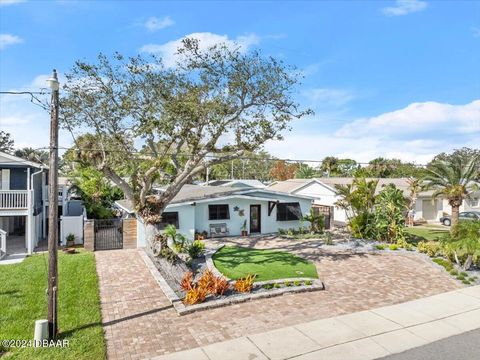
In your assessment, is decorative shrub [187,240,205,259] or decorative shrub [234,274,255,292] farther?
decorative shrub [187,240,205,259]

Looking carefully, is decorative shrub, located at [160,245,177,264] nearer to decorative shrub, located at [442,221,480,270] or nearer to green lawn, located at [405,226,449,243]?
decorative shrub, located at [442,221,480,270]

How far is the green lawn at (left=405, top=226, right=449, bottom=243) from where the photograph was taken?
80.9 ft

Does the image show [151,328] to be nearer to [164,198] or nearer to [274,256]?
[164,198]

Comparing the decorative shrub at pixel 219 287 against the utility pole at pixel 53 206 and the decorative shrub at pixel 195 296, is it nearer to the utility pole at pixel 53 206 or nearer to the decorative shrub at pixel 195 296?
the decorative shrub at pixel 195 296

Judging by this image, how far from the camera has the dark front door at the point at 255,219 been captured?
2447cm

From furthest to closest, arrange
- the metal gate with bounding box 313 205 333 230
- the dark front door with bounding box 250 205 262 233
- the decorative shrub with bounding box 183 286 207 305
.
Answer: the metal gate with bounding box 313 205 333 230
the dark front door with bounding box 250 205 262 233
the decorative shrub with bounding box 183 286 207 305

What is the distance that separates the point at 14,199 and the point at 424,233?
28.4 meters

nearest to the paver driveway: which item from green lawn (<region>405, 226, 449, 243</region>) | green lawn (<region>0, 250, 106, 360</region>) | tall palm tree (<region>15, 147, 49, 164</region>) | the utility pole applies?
green lawn (<region>0, 250, 106, 360</region>)

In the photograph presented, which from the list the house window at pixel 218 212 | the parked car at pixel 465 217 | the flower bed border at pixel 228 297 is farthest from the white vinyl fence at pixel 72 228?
the parked car at pixel 465 217

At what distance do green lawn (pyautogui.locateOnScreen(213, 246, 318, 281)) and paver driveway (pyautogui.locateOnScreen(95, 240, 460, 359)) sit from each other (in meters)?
0.92

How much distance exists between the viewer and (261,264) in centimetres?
1599

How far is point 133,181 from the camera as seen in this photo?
1666 centimetres

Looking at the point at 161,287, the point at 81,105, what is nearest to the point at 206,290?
the point at 161,287

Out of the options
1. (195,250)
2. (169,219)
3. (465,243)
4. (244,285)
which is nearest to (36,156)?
(169,219)
